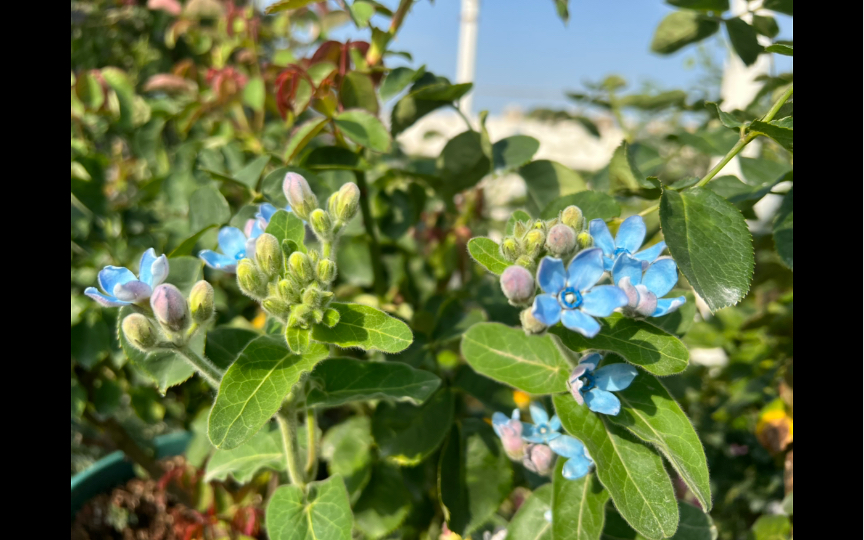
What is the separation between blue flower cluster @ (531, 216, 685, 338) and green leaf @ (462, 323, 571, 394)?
0.12 m

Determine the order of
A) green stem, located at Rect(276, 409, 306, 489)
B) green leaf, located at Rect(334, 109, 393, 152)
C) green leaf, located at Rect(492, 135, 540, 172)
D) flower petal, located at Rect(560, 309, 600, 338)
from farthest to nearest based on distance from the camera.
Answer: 1. green leaf, located at Rect(492, 135, 540, 172)
2. green leaf, located at Rect(334, 109, 393, 152)
3. green stem, located at Rect(276, 409, 306, 489)
4. flower petal, located at Rect(560, 309, 600, 338)

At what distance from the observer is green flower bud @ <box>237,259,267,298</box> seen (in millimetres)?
743

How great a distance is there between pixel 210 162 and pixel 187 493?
2.42ft

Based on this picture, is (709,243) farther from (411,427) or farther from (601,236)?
(411,427)

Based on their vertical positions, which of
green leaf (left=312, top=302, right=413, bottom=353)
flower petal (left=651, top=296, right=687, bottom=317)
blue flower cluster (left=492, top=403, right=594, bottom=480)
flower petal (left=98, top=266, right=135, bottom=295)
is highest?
flower petal (left=651, top=296, right=687, bottom=317)

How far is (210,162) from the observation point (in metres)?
1.22

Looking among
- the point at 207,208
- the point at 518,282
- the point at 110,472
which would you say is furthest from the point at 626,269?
the point at 110,472

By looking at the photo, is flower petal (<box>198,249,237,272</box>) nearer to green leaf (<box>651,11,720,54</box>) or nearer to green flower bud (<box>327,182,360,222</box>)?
green flower bud (<box>327,182,360,222</box>)

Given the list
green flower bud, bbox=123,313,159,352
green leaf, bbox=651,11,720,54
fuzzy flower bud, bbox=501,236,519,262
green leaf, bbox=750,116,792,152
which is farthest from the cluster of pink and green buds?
green leaf, bbox=651,11,720,54

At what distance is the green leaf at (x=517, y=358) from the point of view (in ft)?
2.56

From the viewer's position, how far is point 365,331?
2.45ft

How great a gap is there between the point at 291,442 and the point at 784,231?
79cm

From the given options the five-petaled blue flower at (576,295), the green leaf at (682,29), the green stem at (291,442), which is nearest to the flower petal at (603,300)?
the five-petaled blue flower at (576,295)
